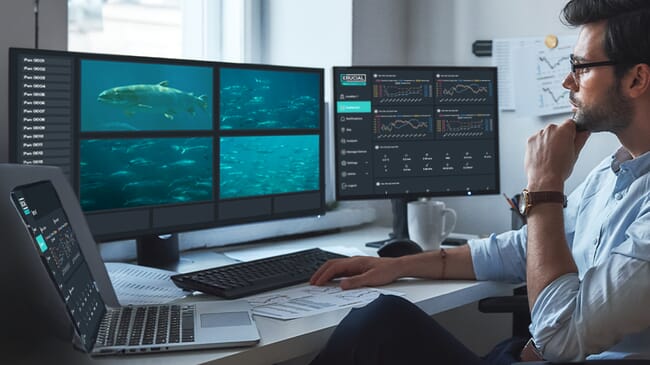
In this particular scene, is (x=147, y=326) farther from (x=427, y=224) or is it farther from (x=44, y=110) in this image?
(x=427, y=224)

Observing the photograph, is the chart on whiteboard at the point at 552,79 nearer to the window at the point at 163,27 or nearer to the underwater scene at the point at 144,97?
the window at the point at 163,27

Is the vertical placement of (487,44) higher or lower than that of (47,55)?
higher

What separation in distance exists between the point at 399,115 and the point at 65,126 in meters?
0.96

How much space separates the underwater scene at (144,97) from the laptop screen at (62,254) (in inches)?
12.9

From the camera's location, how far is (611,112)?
1518 mm

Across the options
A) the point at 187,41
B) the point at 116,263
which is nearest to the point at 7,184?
the point at 116,263

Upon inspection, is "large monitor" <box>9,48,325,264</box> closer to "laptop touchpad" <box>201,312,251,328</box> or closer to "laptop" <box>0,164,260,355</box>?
"laptop" <box>0,164,260,355</box>

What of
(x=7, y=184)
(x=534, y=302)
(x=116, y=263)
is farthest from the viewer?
(x=116, y=263)

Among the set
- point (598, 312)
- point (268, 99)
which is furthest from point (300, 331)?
point (268, 99)

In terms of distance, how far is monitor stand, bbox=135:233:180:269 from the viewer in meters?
1.89

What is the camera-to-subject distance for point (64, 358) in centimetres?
119

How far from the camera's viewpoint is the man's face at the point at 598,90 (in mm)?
1504

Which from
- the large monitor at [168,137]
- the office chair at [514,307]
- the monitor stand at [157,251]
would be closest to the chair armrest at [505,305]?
the office chair at [514,307]

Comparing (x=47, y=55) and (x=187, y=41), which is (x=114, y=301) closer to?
(x=47, y=55)
